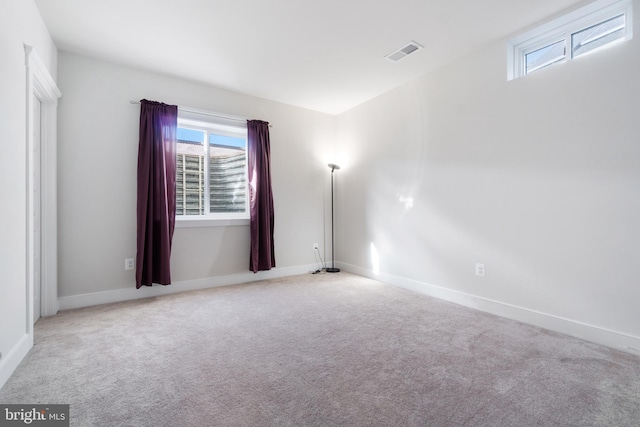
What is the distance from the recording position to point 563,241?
7.77 feet

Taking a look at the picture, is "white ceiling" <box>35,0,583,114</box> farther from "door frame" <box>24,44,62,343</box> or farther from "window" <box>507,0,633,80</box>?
"door frame" <box>24,44,62,343</box>

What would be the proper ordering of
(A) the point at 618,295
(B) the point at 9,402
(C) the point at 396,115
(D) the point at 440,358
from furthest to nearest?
(C) the point at 396,115 < (A) the point at 618,295 < (D) the point at 440,358 < (B) the point at 9,402

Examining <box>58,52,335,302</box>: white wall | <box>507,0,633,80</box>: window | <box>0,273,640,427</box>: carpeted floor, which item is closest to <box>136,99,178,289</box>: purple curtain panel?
<box>58,52,335,302</box>: white wall

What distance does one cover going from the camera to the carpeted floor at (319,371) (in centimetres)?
142

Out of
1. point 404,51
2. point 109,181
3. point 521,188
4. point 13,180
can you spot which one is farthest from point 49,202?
point 521,188

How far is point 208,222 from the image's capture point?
3.73 m

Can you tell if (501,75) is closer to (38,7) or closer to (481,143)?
(481,143)

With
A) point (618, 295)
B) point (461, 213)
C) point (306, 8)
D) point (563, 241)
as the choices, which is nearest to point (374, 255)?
point (461, 213)

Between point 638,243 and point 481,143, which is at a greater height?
point 481,143

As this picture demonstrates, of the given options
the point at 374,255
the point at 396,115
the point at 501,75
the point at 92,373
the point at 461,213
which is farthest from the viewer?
the point at 374,255

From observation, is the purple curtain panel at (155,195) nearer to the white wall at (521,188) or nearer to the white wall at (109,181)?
the white wall at (109,181)

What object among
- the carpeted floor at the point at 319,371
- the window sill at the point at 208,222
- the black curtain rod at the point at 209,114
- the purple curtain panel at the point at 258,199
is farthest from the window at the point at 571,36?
the window sill at the point at 208,222

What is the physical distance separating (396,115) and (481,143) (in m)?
1.22

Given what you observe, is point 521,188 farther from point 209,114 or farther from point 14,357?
point 14,357
